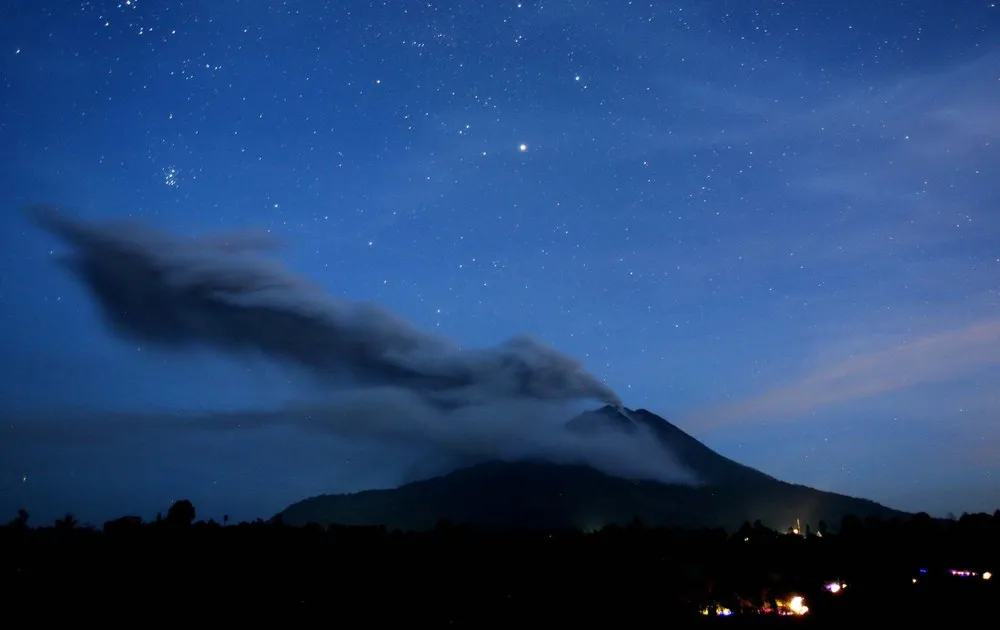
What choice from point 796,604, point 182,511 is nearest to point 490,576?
point 796,604

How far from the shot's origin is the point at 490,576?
218 feet

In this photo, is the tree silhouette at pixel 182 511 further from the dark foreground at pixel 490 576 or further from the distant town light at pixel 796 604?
the distant town light at pixel 796 604

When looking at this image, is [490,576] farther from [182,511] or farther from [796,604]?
[182,511]

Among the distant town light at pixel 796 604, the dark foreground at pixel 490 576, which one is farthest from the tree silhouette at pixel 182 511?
the distant town light at pixel 796 604

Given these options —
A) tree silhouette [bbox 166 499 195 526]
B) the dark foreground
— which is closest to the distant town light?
the dark foreground

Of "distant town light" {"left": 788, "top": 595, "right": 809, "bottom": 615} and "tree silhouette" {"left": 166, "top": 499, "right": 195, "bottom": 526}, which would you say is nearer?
"distant town light" {"left": 788, "top": 595, "right": 809, "bottom": 615}

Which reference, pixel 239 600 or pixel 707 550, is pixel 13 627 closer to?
pixel 239 600

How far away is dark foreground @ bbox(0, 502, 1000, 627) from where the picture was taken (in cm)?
4697

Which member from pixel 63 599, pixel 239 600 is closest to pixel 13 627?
pixel 63 599

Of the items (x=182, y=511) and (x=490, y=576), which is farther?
(x=182, y=511)

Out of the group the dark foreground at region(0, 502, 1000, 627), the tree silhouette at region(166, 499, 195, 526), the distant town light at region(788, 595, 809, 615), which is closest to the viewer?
the dark foreground at region(0, 502, 1000, 627)

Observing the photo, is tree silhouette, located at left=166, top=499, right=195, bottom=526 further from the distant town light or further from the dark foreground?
the distant town light

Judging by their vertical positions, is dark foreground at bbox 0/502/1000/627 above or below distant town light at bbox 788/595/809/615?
above

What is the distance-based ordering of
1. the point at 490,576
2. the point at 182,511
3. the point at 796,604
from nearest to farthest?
the point at 490,576 < the point at 796,604 < the point at 182,511
